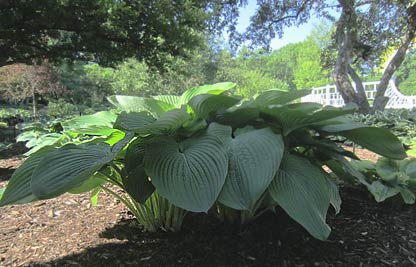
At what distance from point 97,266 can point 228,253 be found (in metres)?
0.47

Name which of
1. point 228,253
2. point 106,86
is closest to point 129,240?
point 228,253

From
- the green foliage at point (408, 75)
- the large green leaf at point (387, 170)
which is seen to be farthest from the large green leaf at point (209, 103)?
the green foliage at point (408, 75)

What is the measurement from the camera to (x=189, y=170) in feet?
3.00

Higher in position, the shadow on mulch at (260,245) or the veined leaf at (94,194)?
the veined leaf at (94,194)

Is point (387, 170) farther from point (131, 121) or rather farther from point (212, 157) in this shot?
point (131, 121)

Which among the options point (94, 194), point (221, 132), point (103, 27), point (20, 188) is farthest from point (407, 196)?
point (103, 27)

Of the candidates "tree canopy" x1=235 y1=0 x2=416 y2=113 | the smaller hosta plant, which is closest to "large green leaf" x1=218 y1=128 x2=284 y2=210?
the smaller hosta plant

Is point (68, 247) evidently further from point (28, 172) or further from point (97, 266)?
point (28, 172)

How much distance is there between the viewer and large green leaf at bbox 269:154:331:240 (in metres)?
0.90

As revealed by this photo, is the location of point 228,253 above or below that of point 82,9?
below

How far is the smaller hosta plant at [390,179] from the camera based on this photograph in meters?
1.57

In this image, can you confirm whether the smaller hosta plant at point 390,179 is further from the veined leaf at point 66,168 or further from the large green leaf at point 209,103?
the veined leaf at point 66,168

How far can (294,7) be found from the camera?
10.6 metres

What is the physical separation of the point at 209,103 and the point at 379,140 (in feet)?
2.03
